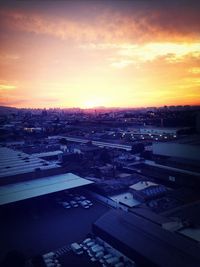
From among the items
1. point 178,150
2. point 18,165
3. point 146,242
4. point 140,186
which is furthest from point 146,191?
point 18,165

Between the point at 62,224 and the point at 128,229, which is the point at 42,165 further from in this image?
the point at 128,229

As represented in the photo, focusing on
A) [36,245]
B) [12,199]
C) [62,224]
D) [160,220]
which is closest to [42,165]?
[12,199]

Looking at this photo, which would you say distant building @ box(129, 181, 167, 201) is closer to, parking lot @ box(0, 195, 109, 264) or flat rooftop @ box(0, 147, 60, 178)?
parking lot @ box(0, 195, 109, 264)

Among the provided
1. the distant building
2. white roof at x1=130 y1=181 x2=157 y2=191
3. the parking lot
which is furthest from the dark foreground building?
white roof at x1=130 y1=181 x2=157 y2=191

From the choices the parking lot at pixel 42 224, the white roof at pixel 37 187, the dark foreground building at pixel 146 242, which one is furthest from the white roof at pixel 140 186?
the dark foreground building at pixel 146 242

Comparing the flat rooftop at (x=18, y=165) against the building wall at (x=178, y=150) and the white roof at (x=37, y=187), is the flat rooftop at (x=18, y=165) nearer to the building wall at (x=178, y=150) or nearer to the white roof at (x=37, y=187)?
the white roof at (x=37, y=187)

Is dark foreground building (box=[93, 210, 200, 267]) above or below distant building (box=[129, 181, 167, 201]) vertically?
above
